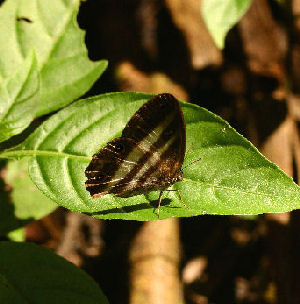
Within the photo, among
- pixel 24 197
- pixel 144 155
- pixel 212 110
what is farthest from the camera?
pixel 212 110

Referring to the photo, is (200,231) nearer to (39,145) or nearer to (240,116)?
(240,116)

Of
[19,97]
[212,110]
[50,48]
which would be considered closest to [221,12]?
[50,48]

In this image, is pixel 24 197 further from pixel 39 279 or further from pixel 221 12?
pixel 221 12

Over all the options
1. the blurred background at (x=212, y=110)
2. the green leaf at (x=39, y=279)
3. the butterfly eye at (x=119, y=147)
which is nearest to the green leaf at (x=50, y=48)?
the butterfly eye at (x=119, y=147)

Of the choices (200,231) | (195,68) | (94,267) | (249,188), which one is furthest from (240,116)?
(249,188)

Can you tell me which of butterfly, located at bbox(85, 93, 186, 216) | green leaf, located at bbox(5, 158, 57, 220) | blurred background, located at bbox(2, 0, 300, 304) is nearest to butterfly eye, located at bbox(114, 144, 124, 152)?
butterfly, located at bbox(85, 93, 186, 216)

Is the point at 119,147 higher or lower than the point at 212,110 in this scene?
higher

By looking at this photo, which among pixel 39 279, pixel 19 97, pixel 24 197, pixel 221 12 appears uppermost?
pixel 221 12
